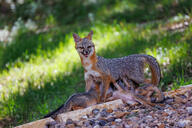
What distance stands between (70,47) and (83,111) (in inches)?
163

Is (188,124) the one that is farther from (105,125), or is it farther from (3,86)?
(3,86)

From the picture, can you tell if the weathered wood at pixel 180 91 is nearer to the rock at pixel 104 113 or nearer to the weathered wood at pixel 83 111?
the weathered wood at pixel 83 111

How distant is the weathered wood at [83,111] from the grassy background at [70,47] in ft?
4.05

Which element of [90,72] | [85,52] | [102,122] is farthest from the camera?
[90,72]

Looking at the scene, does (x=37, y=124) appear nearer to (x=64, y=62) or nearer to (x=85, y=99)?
(x=85, y=99)

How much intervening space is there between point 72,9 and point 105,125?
882cm

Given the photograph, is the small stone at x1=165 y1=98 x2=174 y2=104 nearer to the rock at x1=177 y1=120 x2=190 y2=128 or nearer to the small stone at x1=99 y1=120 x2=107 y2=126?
the rock at x1=177 y1=120 x2=190 y2=128

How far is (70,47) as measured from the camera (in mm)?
8234

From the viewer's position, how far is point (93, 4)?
12.2 meters

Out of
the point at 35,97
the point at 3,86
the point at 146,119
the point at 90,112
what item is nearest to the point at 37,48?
the point at 3,86

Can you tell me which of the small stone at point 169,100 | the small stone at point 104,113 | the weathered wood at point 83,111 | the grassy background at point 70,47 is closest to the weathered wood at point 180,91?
the small stone at point 169,100

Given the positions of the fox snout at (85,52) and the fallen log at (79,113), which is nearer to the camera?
the fallen log at (79,113)

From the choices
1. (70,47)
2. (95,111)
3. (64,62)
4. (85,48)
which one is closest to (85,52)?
(85,48)

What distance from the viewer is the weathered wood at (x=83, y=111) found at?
4082 millimetres
